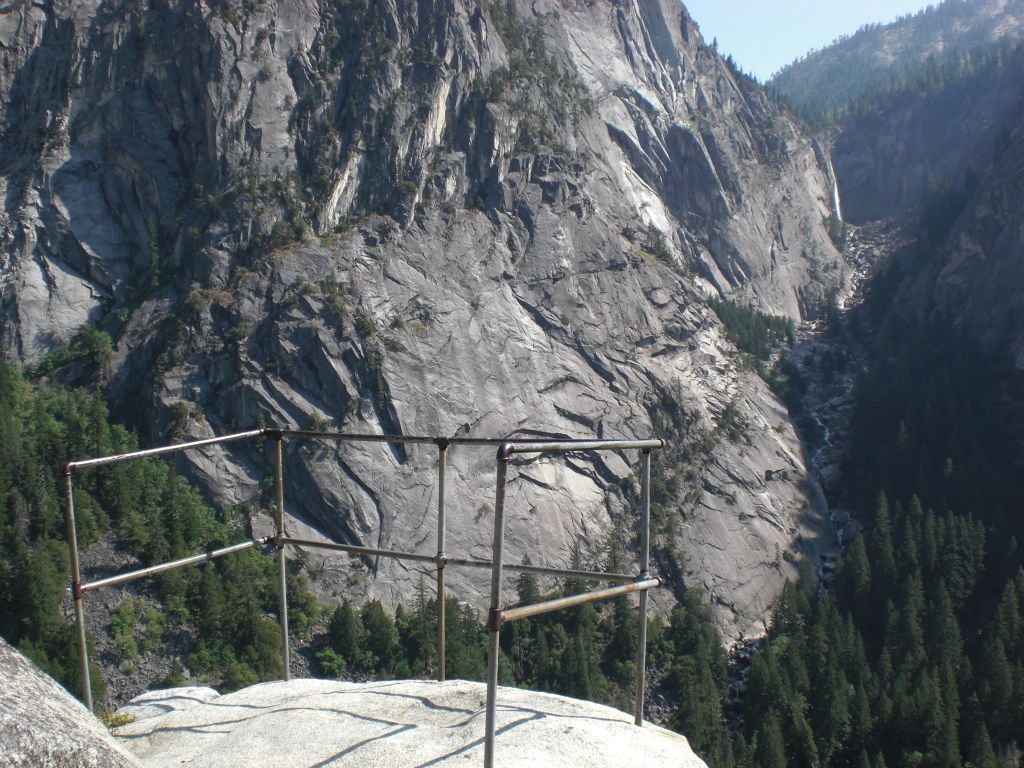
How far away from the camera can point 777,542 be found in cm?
7756

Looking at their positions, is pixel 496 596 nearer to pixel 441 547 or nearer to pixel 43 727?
pixel 43 727

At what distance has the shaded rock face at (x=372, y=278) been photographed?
67.0 m

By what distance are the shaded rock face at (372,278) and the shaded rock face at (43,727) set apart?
55.9m

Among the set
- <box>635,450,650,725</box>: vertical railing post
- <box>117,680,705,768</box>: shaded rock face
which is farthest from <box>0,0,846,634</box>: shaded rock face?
<box>635,450,650,725</box>: vertical railing post

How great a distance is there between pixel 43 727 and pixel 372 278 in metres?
69.5

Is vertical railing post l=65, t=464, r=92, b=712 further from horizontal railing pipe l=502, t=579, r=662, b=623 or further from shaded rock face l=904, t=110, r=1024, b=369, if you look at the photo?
shaded rock face l=904, t=110, r=1024, b=369

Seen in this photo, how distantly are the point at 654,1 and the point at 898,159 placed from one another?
6870 cm

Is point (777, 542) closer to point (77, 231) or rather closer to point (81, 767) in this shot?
point (77, 231)

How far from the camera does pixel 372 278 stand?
73375 millimetres

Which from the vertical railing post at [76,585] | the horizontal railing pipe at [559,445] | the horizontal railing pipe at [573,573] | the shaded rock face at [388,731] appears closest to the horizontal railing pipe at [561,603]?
the horizontal railing pipe at [573,573]

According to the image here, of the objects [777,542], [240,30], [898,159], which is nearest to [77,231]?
[240,30]

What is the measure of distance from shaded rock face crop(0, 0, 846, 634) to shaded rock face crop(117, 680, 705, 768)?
52.8 m

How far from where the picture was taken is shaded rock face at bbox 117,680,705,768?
7551 millimetres

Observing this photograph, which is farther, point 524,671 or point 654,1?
point 654,1
